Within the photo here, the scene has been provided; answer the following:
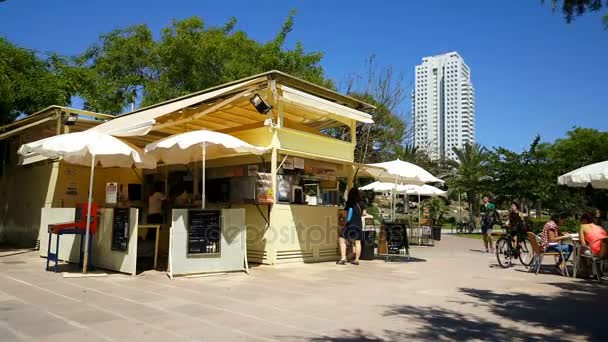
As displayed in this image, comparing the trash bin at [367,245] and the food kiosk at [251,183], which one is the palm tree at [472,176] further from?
the food kiosk at [251,183]

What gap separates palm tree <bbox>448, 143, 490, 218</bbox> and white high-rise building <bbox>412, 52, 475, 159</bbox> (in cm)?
3167

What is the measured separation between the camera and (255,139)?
10641 mm

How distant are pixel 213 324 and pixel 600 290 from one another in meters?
6.52

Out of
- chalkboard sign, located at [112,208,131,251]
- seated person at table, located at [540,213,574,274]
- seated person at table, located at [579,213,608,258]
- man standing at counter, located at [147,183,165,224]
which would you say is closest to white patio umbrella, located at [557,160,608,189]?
seated person at table, located at [579,213,608,258]

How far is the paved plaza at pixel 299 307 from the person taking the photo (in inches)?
187

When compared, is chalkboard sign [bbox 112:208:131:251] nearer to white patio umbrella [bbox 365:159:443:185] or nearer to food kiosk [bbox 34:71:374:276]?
food kiosk [bbox 34:71:374:276]

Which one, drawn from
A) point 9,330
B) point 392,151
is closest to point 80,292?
point 9,330

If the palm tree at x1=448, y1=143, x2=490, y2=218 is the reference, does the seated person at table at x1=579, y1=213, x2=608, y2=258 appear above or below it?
below

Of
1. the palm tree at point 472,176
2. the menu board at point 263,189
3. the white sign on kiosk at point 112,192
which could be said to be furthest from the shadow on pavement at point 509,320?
the palm tree at point 472,176

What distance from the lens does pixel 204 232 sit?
849cm

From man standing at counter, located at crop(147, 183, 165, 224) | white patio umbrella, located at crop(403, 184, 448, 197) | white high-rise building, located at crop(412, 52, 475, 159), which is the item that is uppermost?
white high-rise building, located at crop(412, 52, 475, 159)

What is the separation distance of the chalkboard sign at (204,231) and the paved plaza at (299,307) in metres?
0.56

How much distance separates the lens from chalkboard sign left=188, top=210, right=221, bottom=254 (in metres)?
8.35

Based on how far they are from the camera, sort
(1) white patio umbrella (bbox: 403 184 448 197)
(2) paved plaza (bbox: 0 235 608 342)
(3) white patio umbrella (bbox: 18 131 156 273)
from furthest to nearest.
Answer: (1) white patio umbrella (bbox: 403 184 448 197) → (3) white patio umbrella (bbox: 18 131 156 273) → (2) paved plaza (bbox: 0 235 608 342)
